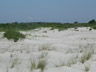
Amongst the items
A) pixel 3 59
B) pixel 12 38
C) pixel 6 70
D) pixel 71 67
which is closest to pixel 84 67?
pixel 71 67

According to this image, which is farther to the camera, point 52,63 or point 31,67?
point 52,63

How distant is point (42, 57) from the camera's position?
4.98 m

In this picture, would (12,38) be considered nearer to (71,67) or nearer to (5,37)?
(5,37)

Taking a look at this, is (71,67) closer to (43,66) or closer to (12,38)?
(43,66)

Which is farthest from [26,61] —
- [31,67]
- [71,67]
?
[71,67]

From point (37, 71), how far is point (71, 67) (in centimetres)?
74

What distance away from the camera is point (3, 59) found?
4789mm

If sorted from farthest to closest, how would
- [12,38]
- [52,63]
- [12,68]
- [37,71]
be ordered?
[12,38], [52,63], [12,68], [37,71]

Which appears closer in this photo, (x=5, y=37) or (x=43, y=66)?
(x=43, y=66)

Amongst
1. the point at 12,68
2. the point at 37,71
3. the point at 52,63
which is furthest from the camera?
the point at 52,63

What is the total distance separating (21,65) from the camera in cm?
418

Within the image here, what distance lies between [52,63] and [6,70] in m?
1.06

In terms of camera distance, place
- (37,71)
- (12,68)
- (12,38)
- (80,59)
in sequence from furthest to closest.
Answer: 1. (12,38)
2. (80,59)
3. (12,68)
4. (37,71)

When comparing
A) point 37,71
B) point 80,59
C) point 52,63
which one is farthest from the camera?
point 80,59
